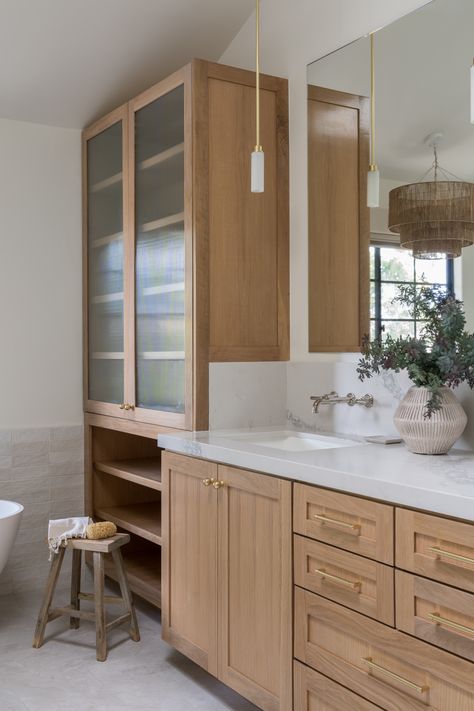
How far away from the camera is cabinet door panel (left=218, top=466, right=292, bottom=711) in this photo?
2094 mm

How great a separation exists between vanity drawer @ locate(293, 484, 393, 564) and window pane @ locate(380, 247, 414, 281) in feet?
2.86

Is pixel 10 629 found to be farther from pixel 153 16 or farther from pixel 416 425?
pixel 153 16

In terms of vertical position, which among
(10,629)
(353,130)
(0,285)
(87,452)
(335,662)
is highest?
(353,130)

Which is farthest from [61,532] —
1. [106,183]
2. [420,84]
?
[420,84]

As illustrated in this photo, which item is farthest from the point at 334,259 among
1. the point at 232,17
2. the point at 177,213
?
the point at 232,17

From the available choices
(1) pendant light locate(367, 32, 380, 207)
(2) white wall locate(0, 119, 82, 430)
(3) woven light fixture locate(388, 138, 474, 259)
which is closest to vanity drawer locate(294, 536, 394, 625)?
(3) woven light fixture locate(388, 138, 474, 259)

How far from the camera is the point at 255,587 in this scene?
7.28 ft

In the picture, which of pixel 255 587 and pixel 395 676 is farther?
pixel 255 587

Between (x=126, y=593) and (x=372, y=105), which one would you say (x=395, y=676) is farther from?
(x=372, y=105)

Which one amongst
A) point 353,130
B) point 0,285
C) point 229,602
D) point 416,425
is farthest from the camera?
point 0,285

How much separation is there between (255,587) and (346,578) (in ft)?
1.45

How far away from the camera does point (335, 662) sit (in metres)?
1.90

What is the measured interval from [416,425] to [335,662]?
682 mm

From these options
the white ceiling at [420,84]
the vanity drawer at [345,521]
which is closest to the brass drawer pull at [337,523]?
the vanity drawer at [345,521]
